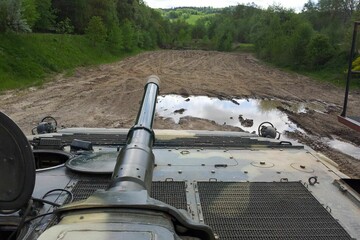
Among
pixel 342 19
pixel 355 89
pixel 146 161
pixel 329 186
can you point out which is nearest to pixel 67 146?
pixel 146 161

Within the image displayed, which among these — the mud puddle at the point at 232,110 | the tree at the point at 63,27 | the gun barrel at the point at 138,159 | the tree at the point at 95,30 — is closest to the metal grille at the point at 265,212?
the gun barrel at the point at 138,159

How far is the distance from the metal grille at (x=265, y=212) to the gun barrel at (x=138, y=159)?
740 mm

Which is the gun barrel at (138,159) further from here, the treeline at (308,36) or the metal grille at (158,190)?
the treeline at (308,36)

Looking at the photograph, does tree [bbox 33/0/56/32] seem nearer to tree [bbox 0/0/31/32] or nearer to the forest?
the forest

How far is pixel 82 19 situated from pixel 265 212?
144 feet

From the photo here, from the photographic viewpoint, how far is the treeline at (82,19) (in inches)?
1053

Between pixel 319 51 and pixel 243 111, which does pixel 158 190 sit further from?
pixel 319 51

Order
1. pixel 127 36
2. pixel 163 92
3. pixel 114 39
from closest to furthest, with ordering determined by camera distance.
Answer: pixel 163 92 < pixel 114 39 < pixel 127 36

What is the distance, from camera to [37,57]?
26953 millimetres

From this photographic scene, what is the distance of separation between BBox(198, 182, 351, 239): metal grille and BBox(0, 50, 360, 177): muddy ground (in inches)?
287

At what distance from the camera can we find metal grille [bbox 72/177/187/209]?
4.01 meters

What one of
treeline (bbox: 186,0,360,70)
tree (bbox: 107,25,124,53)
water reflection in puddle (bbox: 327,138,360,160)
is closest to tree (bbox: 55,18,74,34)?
tree (bbox: 107,25,124,53)

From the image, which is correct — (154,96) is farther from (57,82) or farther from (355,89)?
(355,89)

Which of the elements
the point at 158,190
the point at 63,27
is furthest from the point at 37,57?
the point at 158,190
